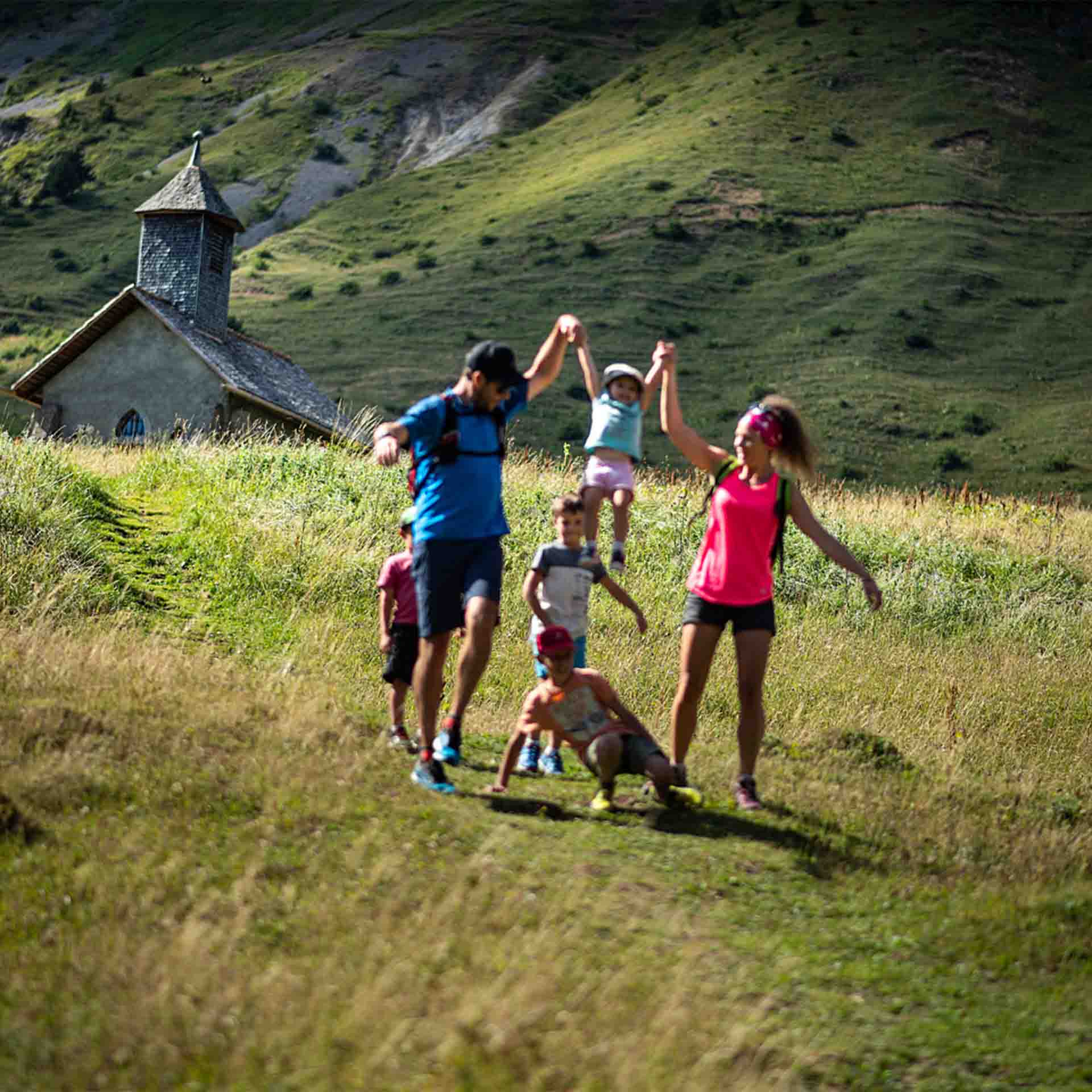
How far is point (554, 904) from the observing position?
17.0 ft

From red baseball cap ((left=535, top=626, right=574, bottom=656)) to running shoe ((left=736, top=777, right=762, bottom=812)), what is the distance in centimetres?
135

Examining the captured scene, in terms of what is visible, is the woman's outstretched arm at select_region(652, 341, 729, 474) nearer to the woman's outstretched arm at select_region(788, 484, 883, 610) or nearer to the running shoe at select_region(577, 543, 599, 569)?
the woman's outstretched arm at select_region(788, 484, 883, 610)

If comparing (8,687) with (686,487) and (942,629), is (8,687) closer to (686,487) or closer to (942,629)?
(942,629)

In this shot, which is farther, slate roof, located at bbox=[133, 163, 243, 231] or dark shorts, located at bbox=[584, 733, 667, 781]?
slate roof, located at bbox=[133, 163, 243, 231]

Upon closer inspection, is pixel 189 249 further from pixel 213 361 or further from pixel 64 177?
pixel 64 177

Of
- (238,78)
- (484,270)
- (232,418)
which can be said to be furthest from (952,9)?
(232,418)

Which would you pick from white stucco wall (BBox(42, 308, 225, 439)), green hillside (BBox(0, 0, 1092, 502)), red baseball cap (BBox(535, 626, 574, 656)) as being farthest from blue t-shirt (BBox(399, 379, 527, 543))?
green hillside (BBox(0, 0, 1092, 502))

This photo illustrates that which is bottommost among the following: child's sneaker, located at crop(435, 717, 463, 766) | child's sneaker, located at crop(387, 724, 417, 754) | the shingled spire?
child's sneaker, located at crop(387, 724, 417, 754)

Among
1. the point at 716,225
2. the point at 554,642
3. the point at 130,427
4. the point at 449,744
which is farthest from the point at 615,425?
the point at 716,225

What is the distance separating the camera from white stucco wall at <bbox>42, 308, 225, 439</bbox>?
32.1 metres

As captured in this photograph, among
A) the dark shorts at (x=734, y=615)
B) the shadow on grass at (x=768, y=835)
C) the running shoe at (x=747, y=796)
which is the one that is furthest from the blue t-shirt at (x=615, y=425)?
the shadow on grass at (x=768, y=835)

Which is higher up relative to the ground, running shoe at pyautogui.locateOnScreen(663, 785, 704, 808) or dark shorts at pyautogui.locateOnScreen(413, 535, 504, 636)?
dark shorts at pyautogui.locateOnScreen(413, 535, 504, 636)

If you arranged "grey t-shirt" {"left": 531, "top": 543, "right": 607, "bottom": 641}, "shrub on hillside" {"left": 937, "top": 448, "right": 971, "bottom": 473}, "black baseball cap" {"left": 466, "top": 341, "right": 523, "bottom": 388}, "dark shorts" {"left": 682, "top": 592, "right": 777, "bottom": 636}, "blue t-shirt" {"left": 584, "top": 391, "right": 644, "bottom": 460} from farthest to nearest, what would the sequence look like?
"shrub on hillside" {"left": 937, "top": 448, "right": 971, "bottom": 473} → "blue t-shirt" {"left": 584, "top": 391, "right": 644, "bottom": 460} → "grey t-shirt" {"left": 531, "top": 543, "right": 607, "bottom": 641} → "dark shorts" {"left": 682, "top": 592, "right": 777, "bottom": 636} → "black baseball cap" {"left": 466, "top": 341, "right": 523, "bottom": 388}

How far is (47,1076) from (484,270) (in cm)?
7542
